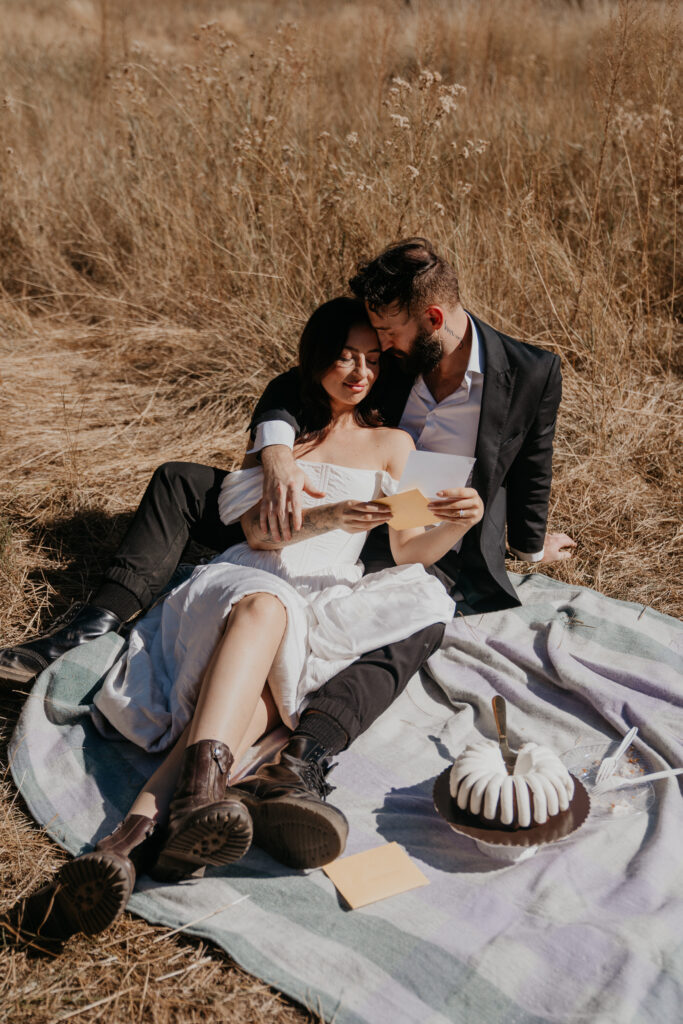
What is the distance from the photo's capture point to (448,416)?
331cm

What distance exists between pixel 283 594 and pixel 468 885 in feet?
3.06

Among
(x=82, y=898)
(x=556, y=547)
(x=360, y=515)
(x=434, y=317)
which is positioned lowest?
(x=556, y=547)

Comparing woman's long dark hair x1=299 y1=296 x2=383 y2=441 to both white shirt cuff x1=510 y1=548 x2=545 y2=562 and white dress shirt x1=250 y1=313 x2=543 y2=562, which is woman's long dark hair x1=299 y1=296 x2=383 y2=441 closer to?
white dress shirt x1=250 y1=313 x2=543 y2=562

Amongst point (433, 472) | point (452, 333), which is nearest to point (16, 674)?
point (433, 472)

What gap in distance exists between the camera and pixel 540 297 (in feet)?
16.0

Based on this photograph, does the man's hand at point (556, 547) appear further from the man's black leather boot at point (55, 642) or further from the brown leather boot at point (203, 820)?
the brown leather boot at point (203, 820)

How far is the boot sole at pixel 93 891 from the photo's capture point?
189 centimetres

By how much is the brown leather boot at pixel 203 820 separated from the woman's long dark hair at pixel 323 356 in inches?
55.6

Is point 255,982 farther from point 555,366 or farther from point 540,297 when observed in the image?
point 540,297

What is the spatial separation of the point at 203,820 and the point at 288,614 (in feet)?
2.31

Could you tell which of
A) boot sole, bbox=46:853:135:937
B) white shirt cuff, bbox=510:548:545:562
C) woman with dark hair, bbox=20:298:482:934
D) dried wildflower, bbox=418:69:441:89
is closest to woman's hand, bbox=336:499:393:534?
woman with dark hair, bbox=20:298:482:934

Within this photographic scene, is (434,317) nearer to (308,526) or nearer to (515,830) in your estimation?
(308,526)

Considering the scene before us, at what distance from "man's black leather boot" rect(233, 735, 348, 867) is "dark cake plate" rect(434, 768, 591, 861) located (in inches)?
12.1

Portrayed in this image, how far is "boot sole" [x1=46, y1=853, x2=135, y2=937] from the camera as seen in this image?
189 cm
